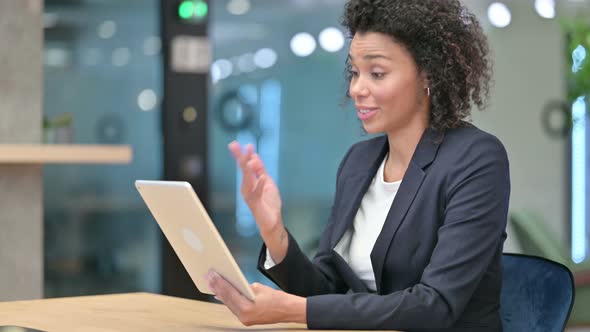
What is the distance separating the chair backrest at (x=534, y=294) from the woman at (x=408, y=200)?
0.18ft

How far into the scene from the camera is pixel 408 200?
2.19 meters

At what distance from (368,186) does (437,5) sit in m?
0.45

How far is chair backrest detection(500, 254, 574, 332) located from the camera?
2135 millimetres

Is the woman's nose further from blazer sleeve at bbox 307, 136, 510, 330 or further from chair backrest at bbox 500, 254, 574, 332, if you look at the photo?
chair backrest at bbox 500, 254, 574, 332

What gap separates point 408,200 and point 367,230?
18cm

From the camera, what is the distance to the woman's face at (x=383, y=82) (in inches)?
88.7

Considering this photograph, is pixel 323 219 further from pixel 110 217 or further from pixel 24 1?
pixel 24 1

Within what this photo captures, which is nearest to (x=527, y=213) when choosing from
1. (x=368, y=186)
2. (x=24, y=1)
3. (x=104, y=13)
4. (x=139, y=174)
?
(x=139, y=174)

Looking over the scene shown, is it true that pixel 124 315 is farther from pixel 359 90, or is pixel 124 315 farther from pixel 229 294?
pixel 359 90

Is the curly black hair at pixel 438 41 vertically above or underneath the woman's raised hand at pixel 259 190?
above

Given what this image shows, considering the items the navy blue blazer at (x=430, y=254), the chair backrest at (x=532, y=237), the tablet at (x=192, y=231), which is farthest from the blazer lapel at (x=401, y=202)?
the chair backrest at (x=532, y=237)

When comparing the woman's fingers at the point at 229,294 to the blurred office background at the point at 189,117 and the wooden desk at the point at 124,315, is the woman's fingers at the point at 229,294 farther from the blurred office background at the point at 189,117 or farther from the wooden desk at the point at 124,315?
the blurred office background at the point at 189,117

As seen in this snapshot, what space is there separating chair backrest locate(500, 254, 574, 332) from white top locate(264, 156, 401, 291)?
0.29 m

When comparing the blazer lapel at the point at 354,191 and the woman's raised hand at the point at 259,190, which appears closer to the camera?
the woman's raised hand at the point at 259,190
